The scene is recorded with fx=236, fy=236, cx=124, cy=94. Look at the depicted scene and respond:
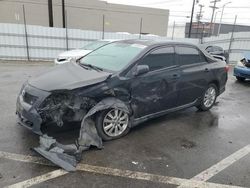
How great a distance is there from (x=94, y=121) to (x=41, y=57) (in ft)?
36.6

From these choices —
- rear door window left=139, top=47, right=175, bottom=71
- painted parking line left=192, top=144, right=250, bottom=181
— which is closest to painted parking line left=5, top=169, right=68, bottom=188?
painted parking line left=192, top=144, right=250, bottom=181

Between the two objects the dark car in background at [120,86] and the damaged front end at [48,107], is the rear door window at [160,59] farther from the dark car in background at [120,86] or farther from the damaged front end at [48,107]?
the damaged front end at [48,107]

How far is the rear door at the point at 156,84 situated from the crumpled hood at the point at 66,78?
67 centimetres

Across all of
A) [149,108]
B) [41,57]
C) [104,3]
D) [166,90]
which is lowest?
[41,57]

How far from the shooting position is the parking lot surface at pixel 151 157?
9.82ft

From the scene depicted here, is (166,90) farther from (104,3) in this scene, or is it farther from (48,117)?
(104,3)

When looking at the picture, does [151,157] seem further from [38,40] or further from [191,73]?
[38,40]

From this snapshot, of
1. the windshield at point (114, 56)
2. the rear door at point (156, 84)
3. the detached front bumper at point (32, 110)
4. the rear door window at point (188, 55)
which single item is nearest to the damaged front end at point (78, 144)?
the detached front bumper at point (32, 110)

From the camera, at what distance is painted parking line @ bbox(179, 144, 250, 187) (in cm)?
314

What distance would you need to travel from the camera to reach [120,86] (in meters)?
3.91

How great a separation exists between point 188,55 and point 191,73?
41 centimetres

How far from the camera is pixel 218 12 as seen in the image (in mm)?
53000

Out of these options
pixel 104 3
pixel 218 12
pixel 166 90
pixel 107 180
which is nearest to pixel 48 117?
pixel 107 180

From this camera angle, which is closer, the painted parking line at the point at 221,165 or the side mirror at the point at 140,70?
the painted parking line at the point at 221,165
